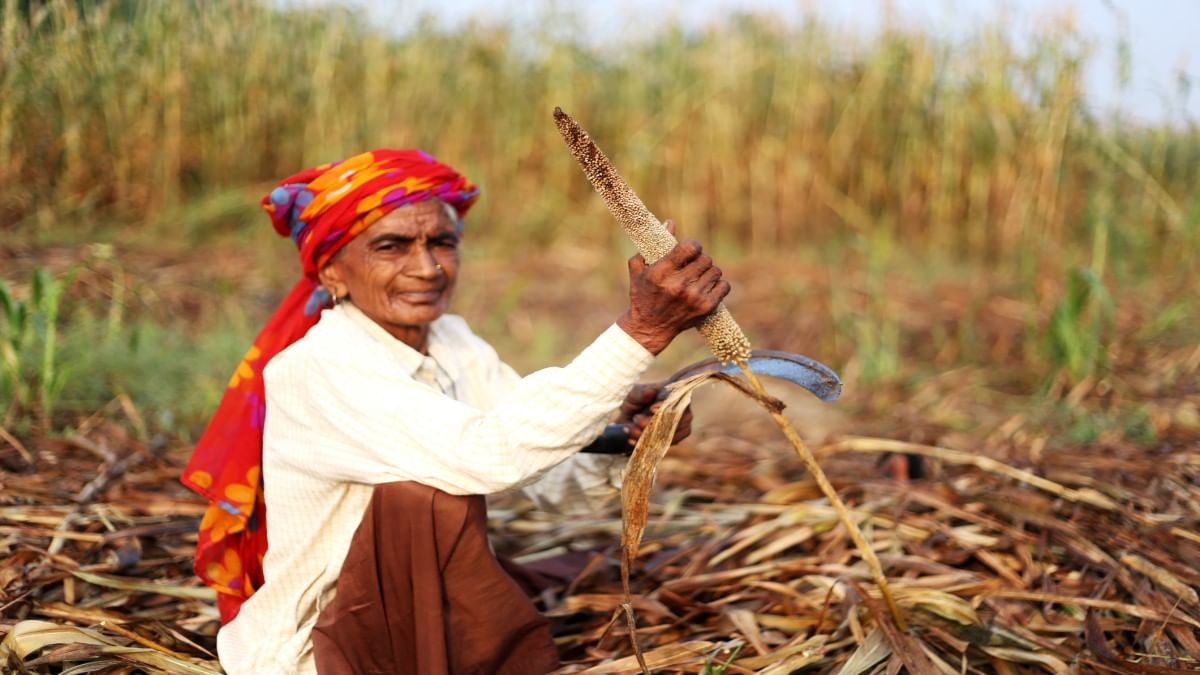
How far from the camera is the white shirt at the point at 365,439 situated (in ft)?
6.03

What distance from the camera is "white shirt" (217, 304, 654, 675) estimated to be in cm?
184

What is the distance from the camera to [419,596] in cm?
207

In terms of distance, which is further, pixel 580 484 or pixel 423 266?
pixel 580 484

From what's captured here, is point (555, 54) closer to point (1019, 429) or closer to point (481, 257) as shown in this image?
point (481, 257)

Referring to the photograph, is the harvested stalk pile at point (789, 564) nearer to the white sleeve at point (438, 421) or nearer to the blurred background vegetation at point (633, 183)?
the white sleeve at point (438, 421)

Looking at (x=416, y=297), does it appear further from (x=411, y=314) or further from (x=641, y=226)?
(x=641, y=226)

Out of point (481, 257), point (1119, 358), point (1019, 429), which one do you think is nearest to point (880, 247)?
point (1119, 358)

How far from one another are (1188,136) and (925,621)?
3.99 metres

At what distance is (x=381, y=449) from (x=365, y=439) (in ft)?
0.13

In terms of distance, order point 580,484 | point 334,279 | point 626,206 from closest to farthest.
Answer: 1. point 626,206
2. point 334,279
3. point 580,484

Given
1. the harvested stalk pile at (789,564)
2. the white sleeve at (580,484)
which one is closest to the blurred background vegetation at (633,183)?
the harvested stalk pile at (789,564)

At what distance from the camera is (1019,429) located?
372cm

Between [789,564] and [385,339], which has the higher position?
[385,339]

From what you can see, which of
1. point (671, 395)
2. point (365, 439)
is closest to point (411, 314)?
point (365, 439)
